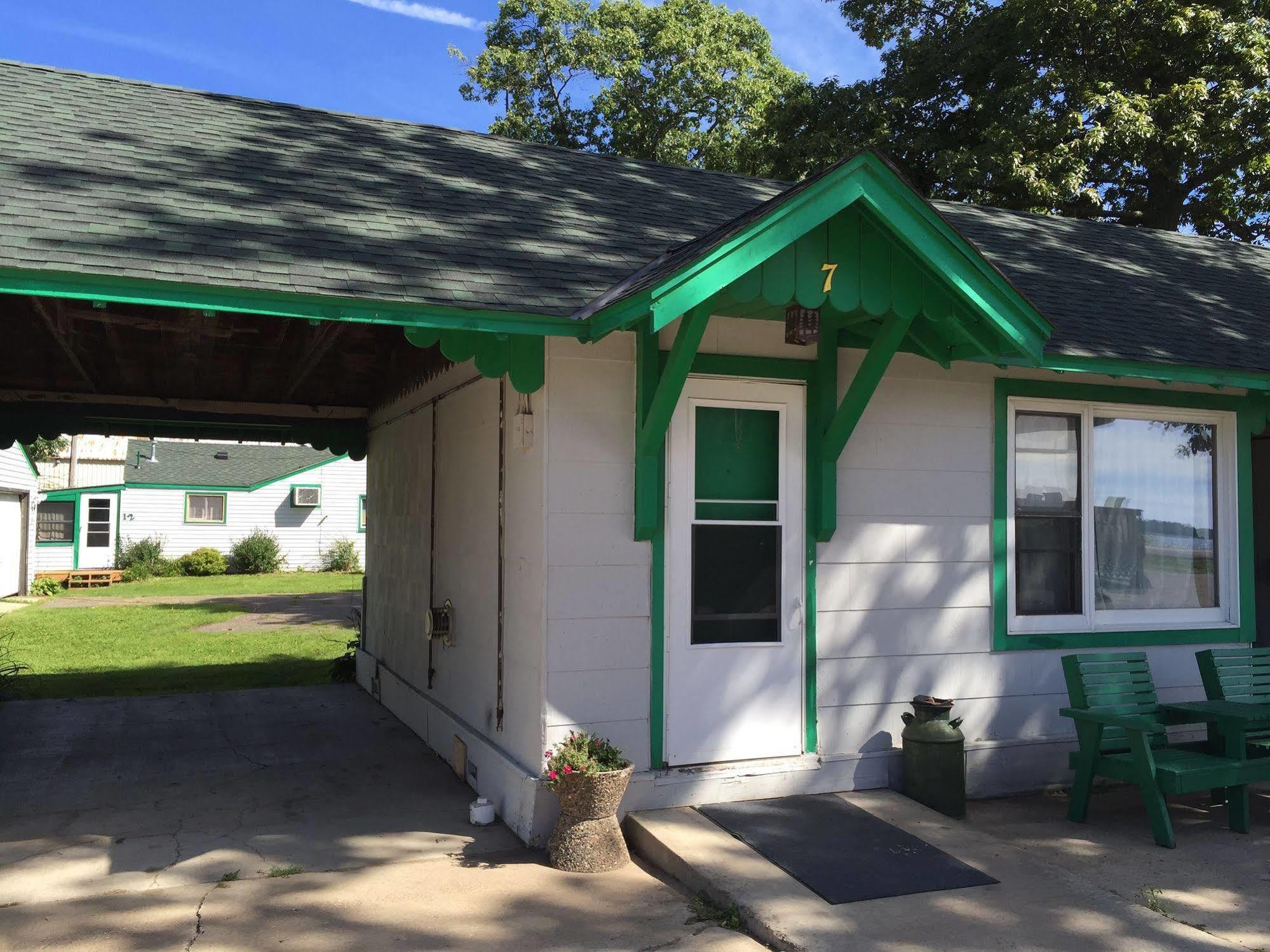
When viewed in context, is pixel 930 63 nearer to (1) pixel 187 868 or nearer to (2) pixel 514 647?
(2) pixel 514 647

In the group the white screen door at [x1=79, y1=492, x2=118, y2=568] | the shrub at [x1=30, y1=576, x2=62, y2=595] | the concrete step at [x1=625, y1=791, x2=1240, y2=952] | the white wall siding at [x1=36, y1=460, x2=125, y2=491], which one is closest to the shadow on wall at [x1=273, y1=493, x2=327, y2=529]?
the white screen door at [x1=79, y1=492, x2=118, y2=568]

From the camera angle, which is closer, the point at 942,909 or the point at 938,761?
the point at 942,909

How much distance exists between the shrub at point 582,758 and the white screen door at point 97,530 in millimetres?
27787

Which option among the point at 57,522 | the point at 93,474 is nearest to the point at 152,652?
the point at 57,522

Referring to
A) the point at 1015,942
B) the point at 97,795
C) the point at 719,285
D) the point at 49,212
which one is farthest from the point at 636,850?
the point at 49,212

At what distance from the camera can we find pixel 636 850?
526cm

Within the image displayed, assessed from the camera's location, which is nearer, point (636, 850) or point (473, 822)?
point (636, 850)

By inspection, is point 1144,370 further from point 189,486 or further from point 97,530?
point 97,530

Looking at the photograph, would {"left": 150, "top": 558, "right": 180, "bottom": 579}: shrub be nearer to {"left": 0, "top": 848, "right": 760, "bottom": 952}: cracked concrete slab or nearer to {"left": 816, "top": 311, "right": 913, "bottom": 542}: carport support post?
{"left": 0, "top": 848, "right": 760, "bottom": 952}: cracked concrete slab

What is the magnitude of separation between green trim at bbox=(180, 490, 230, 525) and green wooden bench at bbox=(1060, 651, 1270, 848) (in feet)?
93.9

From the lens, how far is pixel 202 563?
95.1 feet

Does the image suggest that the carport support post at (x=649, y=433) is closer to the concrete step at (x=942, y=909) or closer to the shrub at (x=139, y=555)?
the concrete step at (x=942, y=909)

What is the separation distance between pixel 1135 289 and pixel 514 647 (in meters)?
5.81

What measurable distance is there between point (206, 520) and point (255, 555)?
7.02ft
